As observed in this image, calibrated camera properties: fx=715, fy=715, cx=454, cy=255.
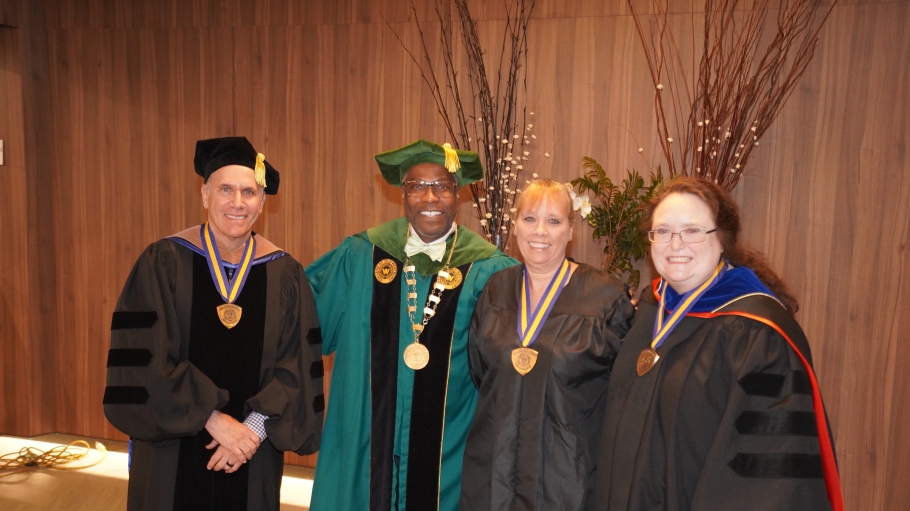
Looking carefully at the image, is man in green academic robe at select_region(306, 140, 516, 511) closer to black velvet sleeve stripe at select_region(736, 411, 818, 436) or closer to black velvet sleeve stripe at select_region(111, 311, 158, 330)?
black velvet sleeve stripe at select_region(111, 311, 158, 330)

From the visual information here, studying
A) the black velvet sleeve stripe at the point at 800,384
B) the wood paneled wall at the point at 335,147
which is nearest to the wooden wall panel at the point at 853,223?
the wood paneled wall at the point at 335,147

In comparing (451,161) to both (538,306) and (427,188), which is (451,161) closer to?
(427,188)

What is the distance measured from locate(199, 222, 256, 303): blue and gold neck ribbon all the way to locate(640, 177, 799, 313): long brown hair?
158 cm

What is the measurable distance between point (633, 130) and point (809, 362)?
9.26ft

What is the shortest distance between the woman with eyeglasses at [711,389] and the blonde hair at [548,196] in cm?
35

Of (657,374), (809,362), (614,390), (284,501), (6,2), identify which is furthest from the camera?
(6,2)

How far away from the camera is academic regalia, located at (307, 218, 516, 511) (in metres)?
2.92

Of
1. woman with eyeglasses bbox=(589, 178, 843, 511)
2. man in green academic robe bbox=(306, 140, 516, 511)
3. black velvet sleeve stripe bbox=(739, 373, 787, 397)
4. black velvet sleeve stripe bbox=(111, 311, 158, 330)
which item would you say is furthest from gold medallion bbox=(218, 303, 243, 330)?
black velvet sleeve stripe bbox=(739, 373, 787, 397)

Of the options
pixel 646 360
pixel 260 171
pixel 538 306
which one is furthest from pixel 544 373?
pixel 260 171

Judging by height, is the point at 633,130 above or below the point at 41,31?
below

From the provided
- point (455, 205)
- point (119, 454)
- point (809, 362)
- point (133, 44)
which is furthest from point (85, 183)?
point (809, 362)

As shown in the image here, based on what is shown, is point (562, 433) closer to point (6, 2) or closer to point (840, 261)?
point (840, 261)

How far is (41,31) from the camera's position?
541 cm

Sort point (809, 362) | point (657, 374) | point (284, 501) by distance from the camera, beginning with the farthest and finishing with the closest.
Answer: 1. point (284, 501)
2. point (657, 374)
3. point (809, 362)
